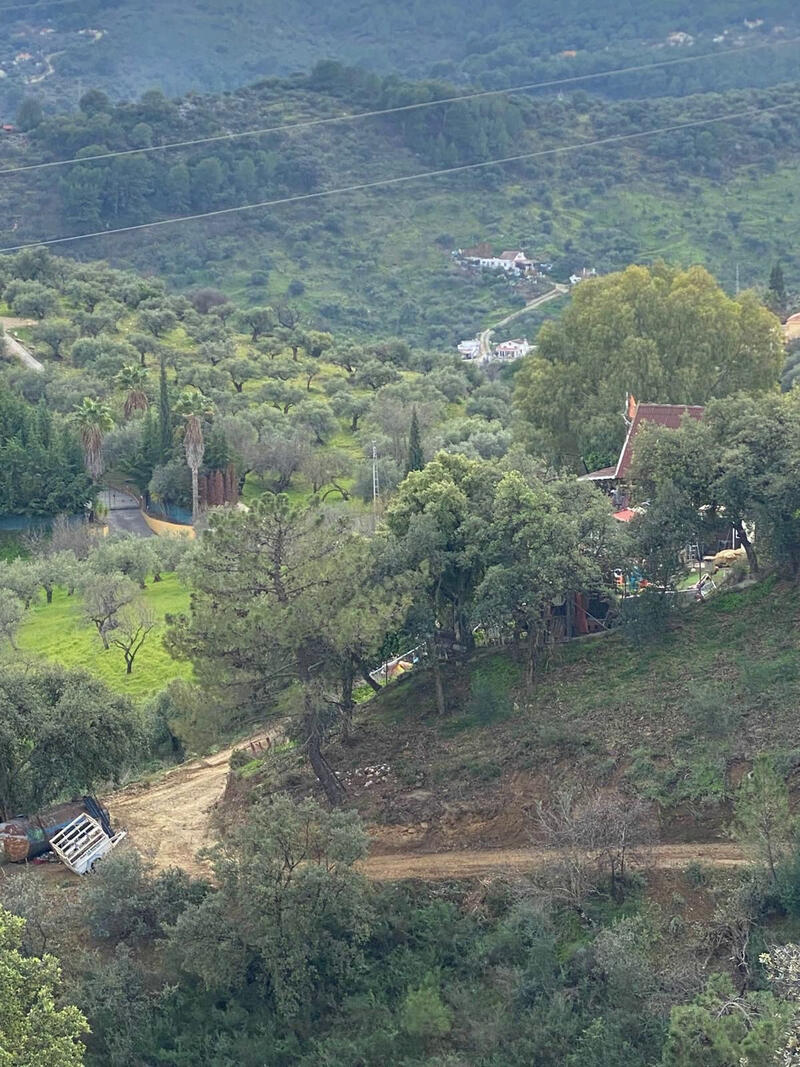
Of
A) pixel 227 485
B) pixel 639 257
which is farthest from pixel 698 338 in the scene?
pixel 639 257

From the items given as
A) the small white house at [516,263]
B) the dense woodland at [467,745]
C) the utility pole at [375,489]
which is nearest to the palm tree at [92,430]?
the dense woodland at [467,745]

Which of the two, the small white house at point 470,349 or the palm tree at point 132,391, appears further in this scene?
the small white house at point 470,349

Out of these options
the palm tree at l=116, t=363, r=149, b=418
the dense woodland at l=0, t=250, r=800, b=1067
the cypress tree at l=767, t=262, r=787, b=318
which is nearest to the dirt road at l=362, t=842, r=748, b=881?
the dense woodland at l=0, t=250, r=800, b=1067

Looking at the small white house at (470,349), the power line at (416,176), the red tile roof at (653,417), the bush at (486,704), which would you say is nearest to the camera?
the bush at (486,704)

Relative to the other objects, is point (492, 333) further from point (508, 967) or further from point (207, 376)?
point (508, 967)

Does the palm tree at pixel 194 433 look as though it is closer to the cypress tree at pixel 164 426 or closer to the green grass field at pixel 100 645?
the cypress tree at pixel 164 426

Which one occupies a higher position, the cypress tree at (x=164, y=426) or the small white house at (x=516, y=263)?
the cypress tree at (x=164, y=426)
